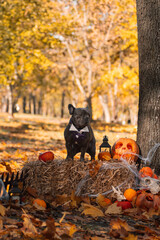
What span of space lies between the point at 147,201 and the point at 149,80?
2.28m

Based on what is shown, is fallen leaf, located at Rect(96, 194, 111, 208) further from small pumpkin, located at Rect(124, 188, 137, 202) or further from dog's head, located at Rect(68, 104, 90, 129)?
dog's head, located at Rect(68, 104, 90, 129)

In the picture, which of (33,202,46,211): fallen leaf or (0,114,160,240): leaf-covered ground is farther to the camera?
(33,202,46,211): fallen leaf

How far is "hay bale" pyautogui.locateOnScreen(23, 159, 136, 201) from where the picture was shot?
4.09 metres

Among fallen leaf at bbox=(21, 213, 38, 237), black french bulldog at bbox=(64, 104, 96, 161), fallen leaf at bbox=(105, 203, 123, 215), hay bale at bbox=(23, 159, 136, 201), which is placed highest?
black french bulldog at bbox=(64, 104, 96, 161)

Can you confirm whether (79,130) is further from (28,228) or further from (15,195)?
(28,228)

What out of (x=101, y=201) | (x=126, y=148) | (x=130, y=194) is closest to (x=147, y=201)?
(x=130, y=194)

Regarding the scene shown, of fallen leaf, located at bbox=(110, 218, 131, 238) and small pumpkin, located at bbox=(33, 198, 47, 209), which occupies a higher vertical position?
small pumpkin, located at bbox=(33, 198, 47, 209)

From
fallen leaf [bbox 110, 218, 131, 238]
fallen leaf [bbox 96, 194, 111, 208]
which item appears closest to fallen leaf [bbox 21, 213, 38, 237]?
fallen leaf [bbox 110, 218, 131, 238]

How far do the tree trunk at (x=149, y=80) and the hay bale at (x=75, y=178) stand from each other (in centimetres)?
101

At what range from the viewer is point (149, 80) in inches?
201

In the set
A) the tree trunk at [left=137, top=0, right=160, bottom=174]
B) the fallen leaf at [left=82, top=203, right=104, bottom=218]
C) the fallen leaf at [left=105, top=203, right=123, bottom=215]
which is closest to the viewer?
the fallen leaf at [left=82, top=203, right=104, bottom=218]

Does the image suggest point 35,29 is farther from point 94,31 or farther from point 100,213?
point 100,213

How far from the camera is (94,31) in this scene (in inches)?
711

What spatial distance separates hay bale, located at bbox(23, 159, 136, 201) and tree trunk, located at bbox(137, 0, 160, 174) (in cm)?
101
